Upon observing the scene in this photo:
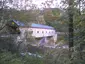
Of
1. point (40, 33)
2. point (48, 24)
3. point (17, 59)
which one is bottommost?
point (17, 59)

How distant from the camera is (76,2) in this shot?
2178 mm

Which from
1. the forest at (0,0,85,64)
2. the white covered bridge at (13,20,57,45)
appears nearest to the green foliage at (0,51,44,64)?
the forest at (0,0,85,64)

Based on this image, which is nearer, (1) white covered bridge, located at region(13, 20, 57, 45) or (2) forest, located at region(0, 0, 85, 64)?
(2) forest, located at region(0, 0, 85, 64)

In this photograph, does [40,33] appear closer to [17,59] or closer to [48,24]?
[48,24]

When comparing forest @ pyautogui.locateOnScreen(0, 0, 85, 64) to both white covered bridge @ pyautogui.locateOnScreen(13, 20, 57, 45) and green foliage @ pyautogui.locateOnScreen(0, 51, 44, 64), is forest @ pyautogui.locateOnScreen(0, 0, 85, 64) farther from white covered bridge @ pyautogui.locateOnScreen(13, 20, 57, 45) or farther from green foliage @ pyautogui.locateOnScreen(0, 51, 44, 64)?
white covered bridge @ pyautogui.locateOnScreen(13, 20, 57, 45)

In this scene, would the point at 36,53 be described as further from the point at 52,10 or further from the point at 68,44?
the point at 52,10

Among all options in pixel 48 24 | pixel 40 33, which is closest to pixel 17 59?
pixel 40 33

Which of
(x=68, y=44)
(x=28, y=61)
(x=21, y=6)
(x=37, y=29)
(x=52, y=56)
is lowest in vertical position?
(x=28, y=61)

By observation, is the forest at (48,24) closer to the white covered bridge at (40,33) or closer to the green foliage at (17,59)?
the green foliage at (17,59)

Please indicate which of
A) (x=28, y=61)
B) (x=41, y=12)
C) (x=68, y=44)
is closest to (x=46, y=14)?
(x=41, y=12)

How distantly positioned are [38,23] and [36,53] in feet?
2.29

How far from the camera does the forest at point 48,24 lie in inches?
86.2

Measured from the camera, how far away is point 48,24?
2953mm

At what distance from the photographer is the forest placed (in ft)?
7.18
